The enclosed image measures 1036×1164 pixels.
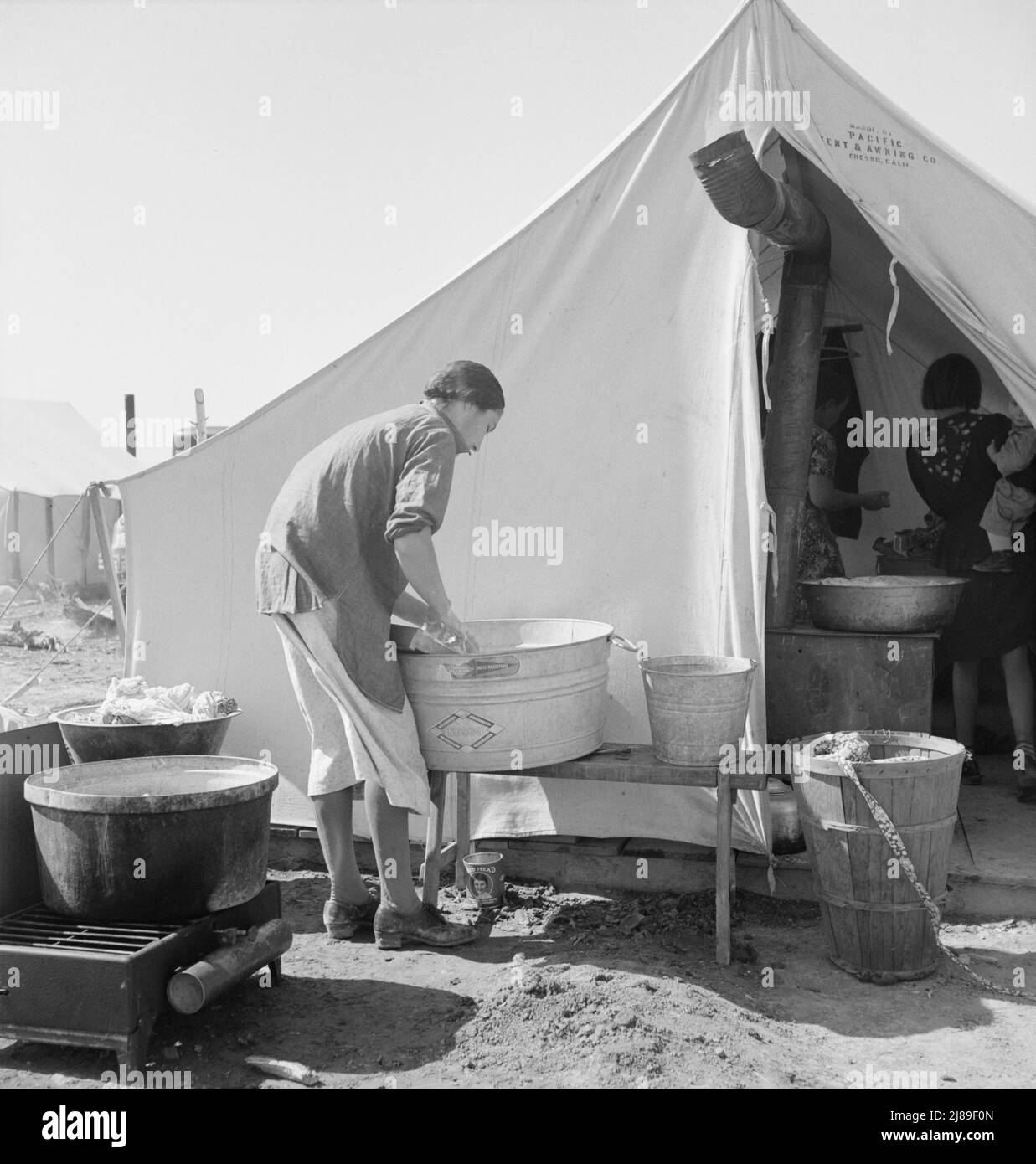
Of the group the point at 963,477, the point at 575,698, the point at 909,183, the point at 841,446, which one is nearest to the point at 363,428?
the point at 575,698

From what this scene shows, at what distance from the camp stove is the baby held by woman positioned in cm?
371

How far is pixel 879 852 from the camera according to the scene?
3375mm

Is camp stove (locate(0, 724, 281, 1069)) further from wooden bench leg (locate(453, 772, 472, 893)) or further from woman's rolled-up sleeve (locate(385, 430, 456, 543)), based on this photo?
wooden bench leg (locate(453, 772, 472, 893))

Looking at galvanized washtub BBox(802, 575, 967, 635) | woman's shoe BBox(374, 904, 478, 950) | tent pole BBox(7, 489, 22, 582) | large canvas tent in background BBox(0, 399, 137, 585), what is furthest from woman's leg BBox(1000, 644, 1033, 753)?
tent pole BBox(7, 489, 22, 582)

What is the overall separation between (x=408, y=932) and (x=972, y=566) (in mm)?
3054

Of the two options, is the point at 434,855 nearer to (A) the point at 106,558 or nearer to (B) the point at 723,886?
(B) the point at 723,886

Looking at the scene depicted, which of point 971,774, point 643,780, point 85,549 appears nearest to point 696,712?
point 643,780

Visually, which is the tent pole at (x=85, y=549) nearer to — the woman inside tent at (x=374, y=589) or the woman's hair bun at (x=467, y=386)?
the woman inside tent at (x=374, y=589)

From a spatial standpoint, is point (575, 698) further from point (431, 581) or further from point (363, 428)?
point (363, 428)

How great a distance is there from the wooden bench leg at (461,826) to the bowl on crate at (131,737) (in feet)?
3.10

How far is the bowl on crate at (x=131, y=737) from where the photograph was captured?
3.80m

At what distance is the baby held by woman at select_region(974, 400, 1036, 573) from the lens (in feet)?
16.0
